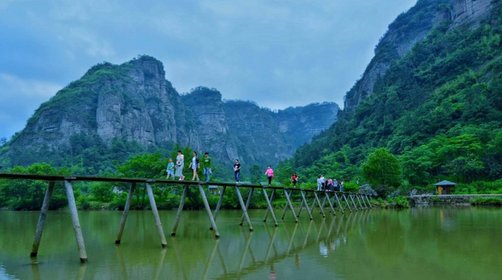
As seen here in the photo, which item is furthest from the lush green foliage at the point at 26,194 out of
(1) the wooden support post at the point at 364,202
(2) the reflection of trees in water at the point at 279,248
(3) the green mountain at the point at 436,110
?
(3) the green mountain at the point at 436,110

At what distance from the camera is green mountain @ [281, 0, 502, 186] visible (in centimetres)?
6159

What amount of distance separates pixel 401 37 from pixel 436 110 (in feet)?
310

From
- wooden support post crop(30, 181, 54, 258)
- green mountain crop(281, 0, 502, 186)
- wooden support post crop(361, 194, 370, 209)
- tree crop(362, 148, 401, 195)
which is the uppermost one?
green mountain crop(281, 0, 502, 186)

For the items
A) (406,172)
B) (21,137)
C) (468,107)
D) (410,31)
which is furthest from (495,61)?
(21,137)

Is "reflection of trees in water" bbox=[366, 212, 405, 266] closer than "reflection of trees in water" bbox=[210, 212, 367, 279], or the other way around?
"reflection of trees in water" bbox=[210, 212, 367, 279]

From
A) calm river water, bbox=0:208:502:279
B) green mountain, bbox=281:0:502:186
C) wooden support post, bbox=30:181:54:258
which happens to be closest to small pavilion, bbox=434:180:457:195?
green mountain, bbox=281:0:502:186

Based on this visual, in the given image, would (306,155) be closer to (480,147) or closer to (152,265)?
(480,147)

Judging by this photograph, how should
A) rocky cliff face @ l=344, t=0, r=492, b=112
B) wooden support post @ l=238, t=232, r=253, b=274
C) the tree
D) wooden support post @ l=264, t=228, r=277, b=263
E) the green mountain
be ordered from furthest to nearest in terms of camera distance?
rocky cliff face @ l=344, t=0, r=492, b=112 → the green mountain → the tree → wooden support post @ l=264, t=228, r=277, b=263 → wooden support post @ l=238, t=232, r=253, b=274

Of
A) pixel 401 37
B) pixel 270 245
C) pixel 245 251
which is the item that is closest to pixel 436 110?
pixel 270 245

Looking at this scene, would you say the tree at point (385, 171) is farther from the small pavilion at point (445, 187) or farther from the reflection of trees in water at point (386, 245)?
the reflection of trees in water at point (386, 245)

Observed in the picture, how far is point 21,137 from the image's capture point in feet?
407

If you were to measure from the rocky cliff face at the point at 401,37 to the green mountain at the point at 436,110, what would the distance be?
56 cm

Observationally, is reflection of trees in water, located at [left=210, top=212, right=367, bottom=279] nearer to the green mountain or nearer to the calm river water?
the calm river water

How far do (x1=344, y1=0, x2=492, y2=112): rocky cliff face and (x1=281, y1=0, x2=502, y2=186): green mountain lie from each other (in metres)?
0.56
